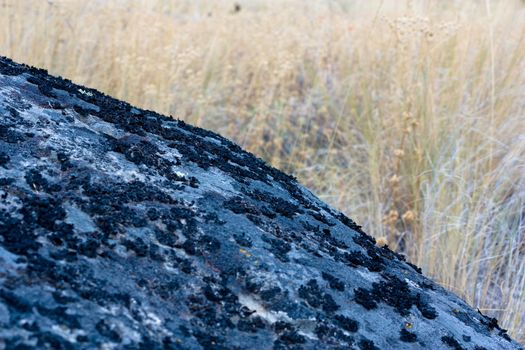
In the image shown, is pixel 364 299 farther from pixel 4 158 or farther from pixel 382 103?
pixel 382 103

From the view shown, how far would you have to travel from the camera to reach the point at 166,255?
1.30 metres

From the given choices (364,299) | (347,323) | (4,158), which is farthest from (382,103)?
(4,158)

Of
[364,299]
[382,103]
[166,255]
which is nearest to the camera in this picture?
[166,255]

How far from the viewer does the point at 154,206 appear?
140 cm

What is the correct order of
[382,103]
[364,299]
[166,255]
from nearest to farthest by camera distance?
[166,255] < [364,299] < [382,103]

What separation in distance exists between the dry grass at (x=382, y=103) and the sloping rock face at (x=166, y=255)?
3.90ft

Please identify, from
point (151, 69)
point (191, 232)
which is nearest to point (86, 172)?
point (191, 232)

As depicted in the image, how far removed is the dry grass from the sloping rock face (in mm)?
1188

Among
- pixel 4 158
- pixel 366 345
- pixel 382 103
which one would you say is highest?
pixel 382 103

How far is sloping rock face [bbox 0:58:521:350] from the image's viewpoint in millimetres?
1111

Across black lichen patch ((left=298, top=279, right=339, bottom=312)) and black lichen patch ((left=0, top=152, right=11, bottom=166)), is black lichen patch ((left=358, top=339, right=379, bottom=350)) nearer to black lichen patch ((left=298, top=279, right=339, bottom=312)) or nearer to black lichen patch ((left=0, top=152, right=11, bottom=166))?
black lichen patch ((left=298, top=279, right=339, bottom=312))

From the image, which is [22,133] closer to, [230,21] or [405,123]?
[405,123]

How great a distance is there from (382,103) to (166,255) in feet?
11.3

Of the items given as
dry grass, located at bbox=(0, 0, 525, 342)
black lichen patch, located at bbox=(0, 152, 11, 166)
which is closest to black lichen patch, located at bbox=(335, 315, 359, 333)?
black lichen patch, located at bbox=(0, 152, 11, 166)
